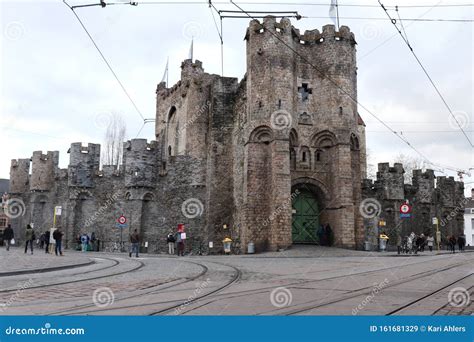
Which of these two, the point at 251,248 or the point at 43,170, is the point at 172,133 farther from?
the point at 251,248

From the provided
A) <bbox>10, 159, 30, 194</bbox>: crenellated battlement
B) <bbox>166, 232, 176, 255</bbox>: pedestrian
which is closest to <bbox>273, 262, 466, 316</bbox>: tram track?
<bbox>166, 232, 176, 255</bbox>: pedestrian

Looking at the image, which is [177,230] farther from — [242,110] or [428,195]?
[428,195]

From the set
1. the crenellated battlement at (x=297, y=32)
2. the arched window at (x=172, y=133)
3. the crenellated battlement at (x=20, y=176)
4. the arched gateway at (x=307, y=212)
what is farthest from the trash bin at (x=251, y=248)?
the crenellated battlement at (x=20, y=176)

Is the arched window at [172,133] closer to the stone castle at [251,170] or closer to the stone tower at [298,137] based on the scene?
the stone castle at [251,170]

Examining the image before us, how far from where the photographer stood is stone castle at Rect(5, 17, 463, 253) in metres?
24.0

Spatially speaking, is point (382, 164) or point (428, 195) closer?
point (382, 164)

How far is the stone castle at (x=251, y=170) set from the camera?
78.6 feet

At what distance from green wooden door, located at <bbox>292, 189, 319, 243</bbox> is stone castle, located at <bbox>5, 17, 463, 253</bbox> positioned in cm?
5

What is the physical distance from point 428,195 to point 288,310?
31486 millimetres

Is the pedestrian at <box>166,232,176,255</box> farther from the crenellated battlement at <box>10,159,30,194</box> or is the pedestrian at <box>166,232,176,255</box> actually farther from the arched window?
the crenellated battlement at <box>10,159,30,194</box>

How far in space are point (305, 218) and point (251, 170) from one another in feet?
13.2

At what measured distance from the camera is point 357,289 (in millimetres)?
8000
